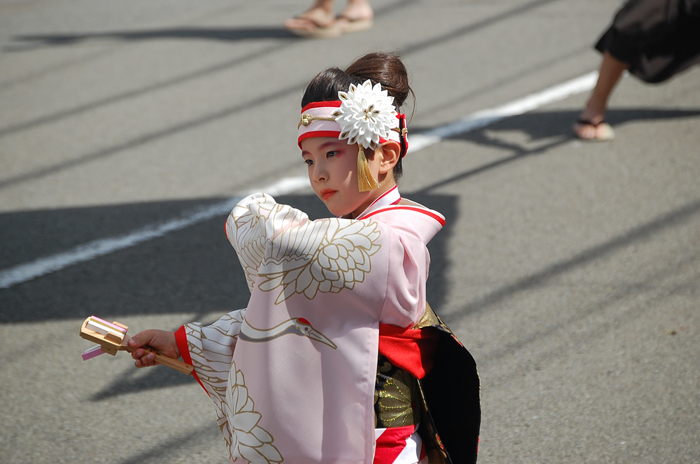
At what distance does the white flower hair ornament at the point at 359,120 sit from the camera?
4.99 ft

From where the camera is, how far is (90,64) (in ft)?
18.0

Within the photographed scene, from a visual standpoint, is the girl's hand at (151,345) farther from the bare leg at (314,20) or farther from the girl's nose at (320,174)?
the bare leg at (314,20)

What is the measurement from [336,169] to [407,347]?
17.0 inches

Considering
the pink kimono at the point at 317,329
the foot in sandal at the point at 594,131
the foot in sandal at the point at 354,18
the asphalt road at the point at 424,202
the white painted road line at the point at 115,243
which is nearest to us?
the pink kimono at the point at 317,329

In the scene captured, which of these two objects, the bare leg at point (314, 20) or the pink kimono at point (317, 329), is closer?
the pink kimono at point (317, 329)

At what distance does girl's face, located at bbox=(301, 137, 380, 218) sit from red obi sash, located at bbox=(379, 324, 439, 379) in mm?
306

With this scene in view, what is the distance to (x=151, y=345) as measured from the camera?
1630 millimetres

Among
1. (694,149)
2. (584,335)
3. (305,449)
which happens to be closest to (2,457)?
(305,449)

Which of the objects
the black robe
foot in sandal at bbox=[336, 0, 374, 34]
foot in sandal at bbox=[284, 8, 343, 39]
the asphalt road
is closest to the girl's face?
the asphalt road

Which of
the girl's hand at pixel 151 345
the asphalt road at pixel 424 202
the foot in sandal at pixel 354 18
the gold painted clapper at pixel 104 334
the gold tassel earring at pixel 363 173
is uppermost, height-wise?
the gold tassel earring at pixel 363 173

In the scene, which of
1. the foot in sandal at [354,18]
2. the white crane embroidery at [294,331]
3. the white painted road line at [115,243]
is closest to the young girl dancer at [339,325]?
the white crane embroidery at [294,331]

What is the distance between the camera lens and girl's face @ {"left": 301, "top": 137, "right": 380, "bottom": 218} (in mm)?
1568

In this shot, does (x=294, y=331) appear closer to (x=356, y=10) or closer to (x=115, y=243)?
(x=115, y=243)

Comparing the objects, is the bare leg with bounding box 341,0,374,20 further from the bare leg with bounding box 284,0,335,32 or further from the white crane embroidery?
the white crane embroidery
